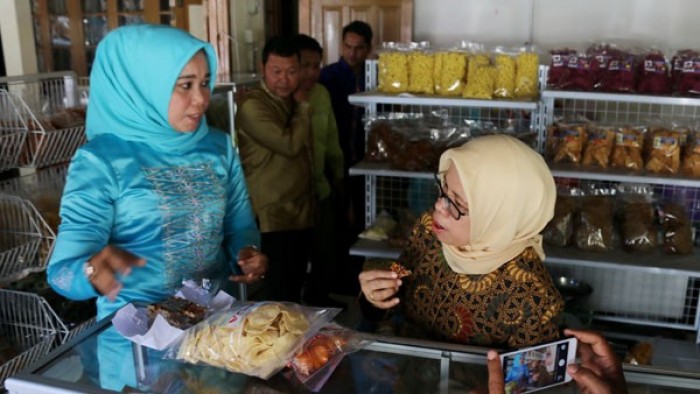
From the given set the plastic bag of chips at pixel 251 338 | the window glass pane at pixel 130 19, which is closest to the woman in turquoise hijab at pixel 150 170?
the plastic bag of chips at pixel 251 338

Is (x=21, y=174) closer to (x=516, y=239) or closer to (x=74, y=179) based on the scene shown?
(x=74, y=179)

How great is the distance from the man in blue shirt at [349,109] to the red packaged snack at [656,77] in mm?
1734

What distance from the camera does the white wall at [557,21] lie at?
3.91 metres

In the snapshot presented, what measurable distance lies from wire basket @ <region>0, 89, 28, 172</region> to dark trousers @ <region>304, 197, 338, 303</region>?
1.80 meters

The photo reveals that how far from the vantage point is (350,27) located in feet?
13.4

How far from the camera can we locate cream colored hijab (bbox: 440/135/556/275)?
1338mm

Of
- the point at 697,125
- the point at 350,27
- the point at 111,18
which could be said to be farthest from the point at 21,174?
the point at 111,18

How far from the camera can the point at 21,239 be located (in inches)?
85.7

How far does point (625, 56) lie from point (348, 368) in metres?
2.49

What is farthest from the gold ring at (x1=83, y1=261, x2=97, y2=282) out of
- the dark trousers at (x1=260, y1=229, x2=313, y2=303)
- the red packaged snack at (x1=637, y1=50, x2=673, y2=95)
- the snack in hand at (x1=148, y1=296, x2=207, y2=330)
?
the red packaged snack at (x1=637, y1=50, x2=673, y2=95)

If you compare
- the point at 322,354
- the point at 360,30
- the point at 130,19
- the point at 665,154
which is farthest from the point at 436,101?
the point at 130,19

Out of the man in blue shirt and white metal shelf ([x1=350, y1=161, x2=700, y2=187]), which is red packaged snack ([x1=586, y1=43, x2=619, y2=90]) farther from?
the man in blue shirt

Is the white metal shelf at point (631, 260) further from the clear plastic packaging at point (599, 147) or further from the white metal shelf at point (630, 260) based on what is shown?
the clear plastic packaging at point (599, 147)

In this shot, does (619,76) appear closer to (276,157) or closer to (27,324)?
(276,157)
